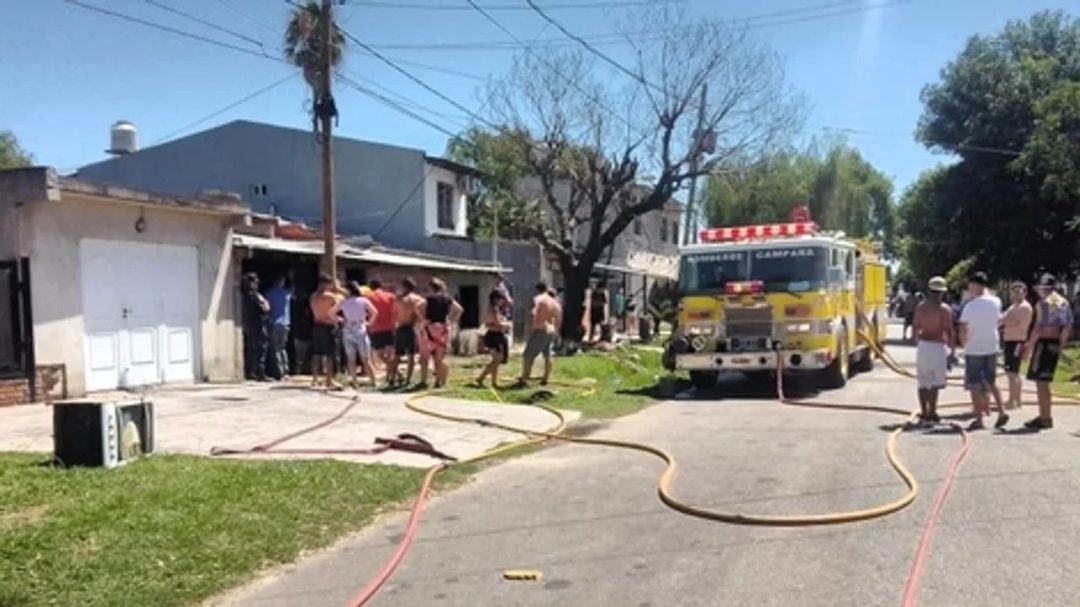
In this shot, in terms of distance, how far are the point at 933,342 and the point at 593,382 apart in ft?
21.5

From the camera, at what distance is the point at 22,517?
20.8ft

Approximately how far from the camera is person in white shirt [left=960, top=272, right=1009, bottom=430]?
1073cm

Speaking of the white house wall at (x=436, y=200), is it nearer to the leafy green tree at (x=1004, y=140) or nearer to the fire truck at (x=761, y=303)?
the fire truck at (x=761, y=303)

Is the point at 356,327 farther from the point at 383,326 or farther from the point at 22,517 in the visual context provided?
the point at 22,517

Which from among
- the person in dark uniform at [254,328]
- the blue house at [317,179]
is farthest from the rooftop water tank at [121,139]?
the person in dark uniform at [254,328]

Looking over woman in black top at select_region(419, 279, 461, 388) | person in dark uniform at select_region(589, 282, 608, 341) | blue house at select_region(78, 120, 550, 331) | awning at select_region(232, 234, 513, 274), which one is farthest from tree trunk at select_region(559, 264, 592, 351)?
woman in black top at select_region(419, 279, 461, 388)

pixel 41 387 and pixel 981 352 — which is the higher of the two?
pixel 981 352

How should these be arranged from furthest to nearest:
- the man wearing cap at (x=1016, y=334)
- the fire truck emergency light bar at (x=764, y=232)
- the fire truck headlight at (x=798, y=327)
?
the fire truck emergency light bar at (x=764, y=232) < the fire truck headlight at (x=798, y=327) < the man wearing cap at (x=1016, y=334)

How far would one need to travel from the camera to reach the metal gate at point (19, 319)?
1180cm

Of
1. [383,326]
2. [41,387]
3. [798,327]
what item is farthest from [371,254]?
[798,327]

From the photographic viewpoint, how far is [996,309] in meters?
10.7

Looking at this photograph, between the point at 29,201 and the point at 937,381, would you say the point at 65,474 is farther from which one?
the point at 937,381

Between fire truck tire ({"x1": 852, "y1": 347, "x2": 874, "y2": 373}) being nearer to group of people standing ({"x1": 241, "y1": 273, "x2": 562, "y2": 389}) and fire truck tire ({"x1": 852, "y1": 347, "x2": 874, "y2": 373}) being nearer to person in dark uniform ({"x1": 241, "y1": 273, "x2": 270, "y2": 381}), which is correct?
group of people standing ({"x1": 241, "y1": 273, "x2": 562, "y2": 389})

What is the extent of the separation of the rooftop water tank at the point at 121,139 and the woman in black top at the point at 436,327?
67.9 ft
